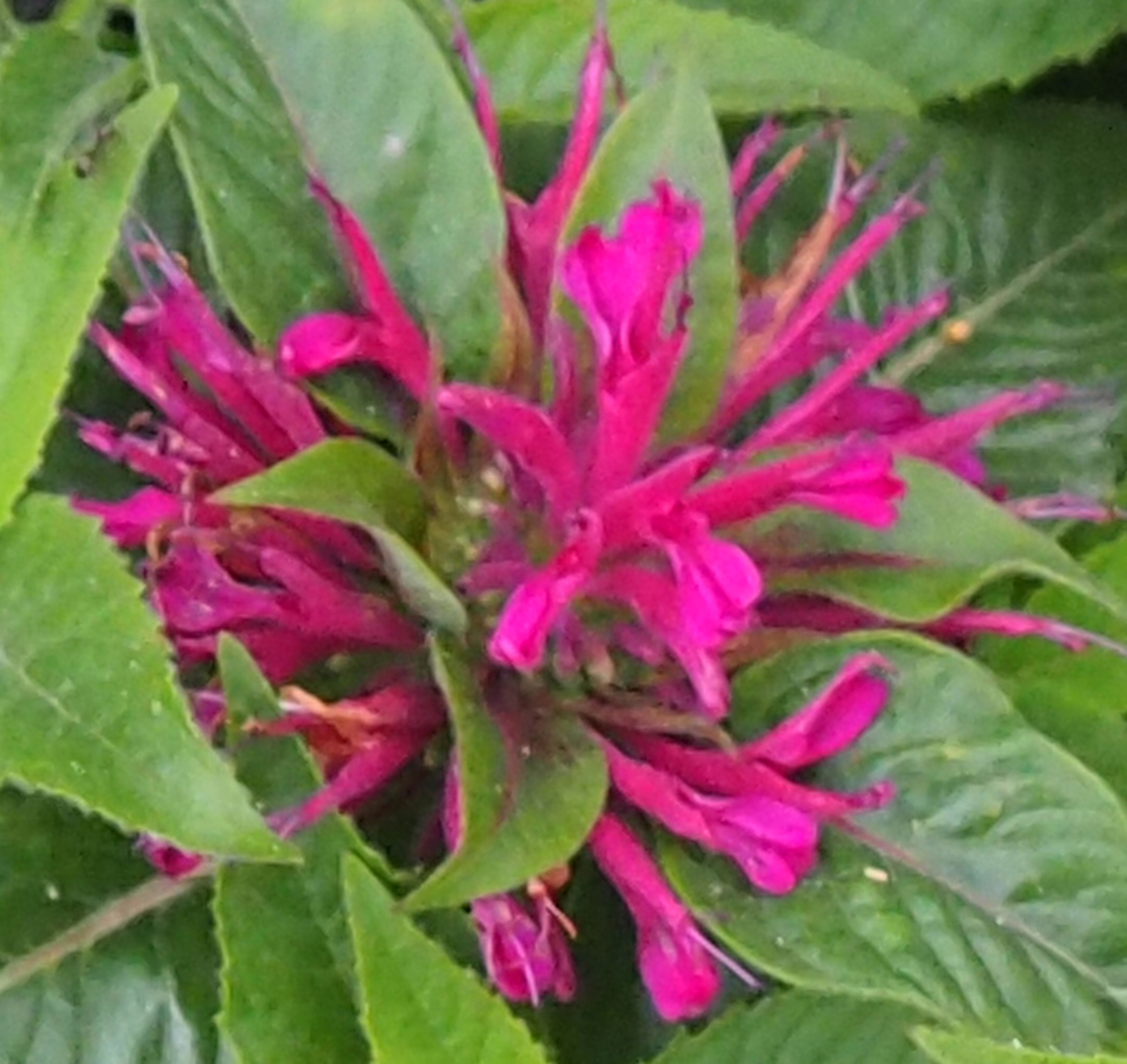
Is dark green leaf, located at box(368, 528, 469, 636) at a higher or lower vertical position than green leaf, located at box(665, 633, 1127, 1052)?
higher

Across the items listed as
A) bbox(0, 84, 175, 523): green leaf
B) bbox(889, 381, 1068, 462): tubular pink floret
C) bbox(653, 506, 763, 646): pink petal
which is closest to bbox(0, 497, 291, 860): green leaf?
bbox(0, 84, 175, 523): green leaf

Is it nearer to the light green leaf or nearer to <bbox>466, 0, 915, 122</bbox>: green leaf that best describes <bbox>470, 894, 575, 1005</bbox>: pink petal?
the light green leaf

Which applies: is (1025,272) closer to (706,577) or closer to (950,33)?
A: (950,33)

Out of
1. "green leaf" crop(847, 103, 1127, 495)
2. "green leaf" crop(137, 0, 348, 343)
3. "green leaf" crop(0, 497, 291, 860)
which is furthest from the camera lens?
"green leaf" crop(847, 103, 1127, 495)

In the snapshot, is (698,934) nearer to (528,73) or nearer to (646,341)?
(646,341)

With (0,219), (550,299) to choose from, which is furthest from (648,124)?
(0,219)

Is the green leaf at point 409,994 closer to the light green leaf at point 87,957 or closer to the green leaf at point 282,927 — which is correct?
the green leaf at point 282,927

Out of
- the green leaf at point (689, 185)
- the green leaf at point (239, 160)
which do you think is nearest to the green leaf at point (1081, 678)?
the green leaf at point (689, 185)

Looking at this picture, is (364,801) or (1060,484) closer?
(364,801)
